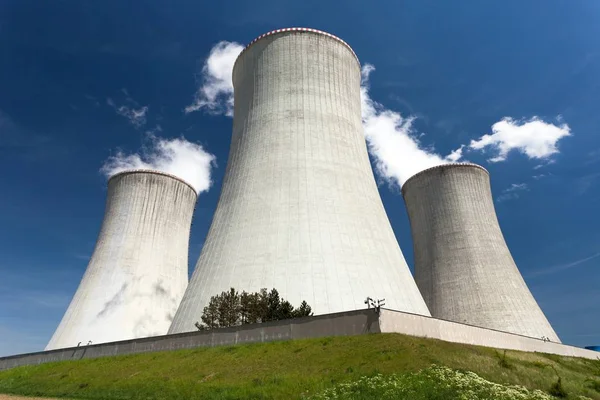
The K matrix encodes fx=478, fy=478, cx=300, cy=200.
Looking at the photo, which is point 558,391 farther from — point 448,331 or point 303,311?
point 303,311

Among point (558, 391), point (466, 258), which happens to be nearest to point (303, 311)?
point (558, 391)

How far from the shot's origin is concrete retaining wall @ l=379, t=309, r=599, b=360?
33.6ft

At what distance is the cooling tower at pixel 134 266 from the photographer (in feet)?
70.7

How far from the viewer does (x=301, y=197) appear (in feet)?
50.5

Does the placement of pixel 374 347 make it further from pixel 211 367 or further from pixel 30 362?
pixel 30 362

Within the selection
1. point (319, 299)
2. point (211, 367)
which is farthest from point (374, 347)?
point (319, 299)

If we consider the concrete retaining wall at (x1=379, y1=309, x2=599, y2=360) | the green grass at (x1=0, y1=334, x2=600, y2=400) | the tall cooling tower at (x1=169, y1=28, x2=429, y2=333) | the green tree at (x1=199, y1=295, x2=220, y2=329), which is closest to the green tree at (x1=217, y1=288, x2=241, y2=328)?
the green tree at (x1=199, y1=295, x2=220, y2=329)

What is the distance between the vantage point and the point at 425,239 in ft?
86.9

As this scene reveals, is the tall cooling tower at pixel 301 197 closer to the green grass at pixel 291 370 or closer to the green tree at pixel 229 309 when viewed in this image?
the green tree at pixel 229 309

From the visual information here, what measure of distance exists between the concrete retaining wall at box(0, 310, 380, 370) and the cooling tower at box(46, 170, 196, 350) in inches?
284

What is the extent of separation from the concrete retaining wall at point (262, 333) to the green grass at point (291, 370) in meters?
0.36

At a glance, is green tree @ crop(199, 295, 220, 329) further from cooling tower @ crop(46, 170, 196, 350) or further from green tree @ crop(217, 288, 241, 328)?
cooling tower @ crop(46, 170, 196, 350)

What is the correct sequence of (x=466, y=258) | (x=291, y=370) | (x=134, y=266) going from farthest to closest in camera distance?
(x=466, y=258) < (x=134, y=266) < (x=291, y=370)

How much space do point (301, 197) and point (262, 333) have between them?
532 centimetres
